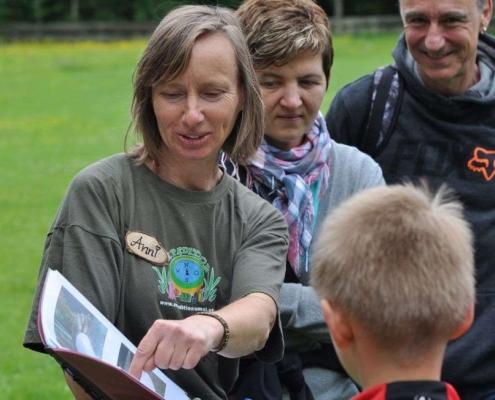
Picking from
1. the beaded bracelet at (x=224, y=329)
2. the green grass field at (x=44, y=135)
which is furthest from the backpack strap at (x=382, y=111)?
the beaded bracelet at (x=224, y=329)

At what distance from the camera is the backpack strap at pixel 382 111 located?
15.4 feet

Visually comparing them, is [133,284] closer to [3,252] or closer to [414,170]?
[414,170]

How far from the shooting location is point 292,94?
4074 millimetres

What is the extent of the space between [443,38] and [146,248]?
5.98 feet

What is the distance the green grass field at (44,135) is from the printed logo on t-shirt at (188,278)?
2.51 feet

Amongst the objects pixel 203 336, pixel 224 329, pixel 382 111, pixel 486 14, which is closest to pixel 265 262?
pixel 224 329

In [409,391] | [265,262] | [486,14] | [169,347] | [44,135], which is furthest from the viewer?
[44,135]

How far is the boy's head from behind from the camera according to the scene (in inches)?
108

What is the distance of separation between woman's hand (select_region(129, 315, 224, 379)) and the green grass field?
3.82 ft

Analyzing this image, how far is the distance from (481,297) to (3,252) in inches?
364

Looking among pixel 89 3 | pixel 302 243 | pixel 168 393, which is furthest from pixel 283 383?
pixel 89 3

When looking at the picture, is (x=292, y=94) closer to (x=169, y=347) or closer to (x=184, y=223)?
(x=184, y=223)

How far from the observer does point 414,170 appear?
4648 millimetres

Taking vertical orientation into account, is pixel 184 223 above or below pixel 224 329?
above
